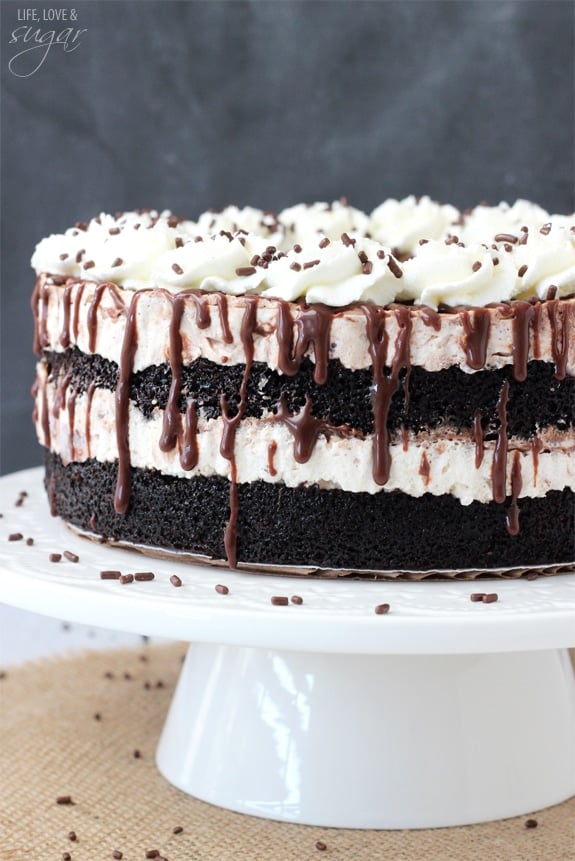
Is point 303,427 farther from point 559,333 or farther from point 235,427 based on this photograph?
point 559,333

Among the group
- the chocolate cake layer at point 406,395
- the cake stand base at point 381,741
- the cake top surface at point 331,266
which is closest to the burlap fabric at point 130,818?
the cake stand base at point 381,741

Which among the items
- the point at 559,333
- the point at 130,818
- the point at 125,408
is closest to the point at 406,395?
the point at 559,333

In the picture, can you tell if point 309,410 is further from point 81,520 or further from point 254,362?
point 81,520

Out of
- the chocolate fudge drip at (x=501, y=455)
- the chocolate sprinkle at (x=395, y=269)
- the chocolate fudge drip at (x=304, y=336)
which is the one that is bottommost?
the chocolate fudge drip at (x=501, y=455)

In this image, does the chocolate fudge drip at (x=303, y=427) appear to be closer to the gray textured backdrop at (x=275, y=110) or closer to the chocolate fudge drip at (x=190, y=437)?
the chocolate fudge drip at (x=190, y=437)

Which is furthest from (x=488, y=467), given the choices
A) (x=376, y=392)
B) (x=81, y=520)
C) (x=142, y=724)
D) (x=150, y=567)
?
(x=142, y=724)
